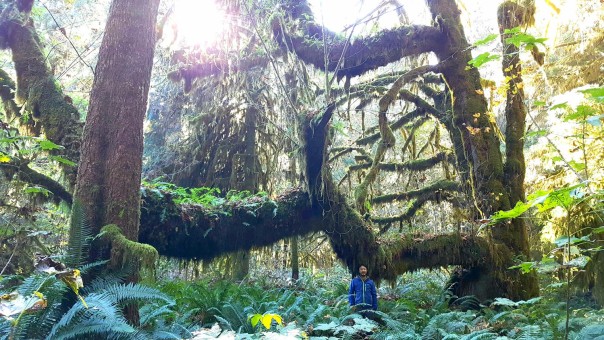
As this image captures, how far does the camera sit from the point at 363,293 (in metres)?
6.65

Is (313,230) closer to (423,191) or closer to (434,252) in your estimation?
(434,252)

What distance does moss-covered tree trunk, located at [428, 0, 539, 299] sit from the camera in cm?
737

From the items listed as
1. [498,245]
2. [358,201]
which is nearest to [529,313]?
[498,245]

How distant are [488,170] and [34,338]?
22.8 feet

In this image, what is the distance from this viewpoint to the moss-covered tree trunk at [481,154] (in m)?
7.37

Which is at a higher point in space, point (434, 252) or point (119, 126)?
point (119, 126)

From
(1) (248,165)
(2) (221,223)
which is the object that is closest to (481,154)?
(2) (221,223)

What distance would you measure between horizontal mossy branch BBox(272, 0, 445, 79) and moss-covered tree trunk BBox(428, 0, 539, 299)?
0.37 meters

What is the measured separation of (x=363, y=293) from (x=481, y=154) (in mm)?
3299

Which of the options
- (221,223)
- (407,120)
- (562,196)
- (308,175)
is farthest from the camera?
(407,120)

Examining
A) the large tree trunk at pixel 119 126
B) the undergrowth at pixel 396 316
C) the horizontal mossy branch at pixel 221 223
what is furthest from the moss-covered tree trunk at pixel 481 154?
the large tree trunk at pixel 119 126

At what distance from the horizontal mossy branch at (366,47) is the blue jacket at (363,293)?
3.67 meters

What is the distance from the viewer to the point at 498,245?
24.4 ft

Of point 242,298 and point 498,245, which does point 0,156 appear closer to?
point 242,298
